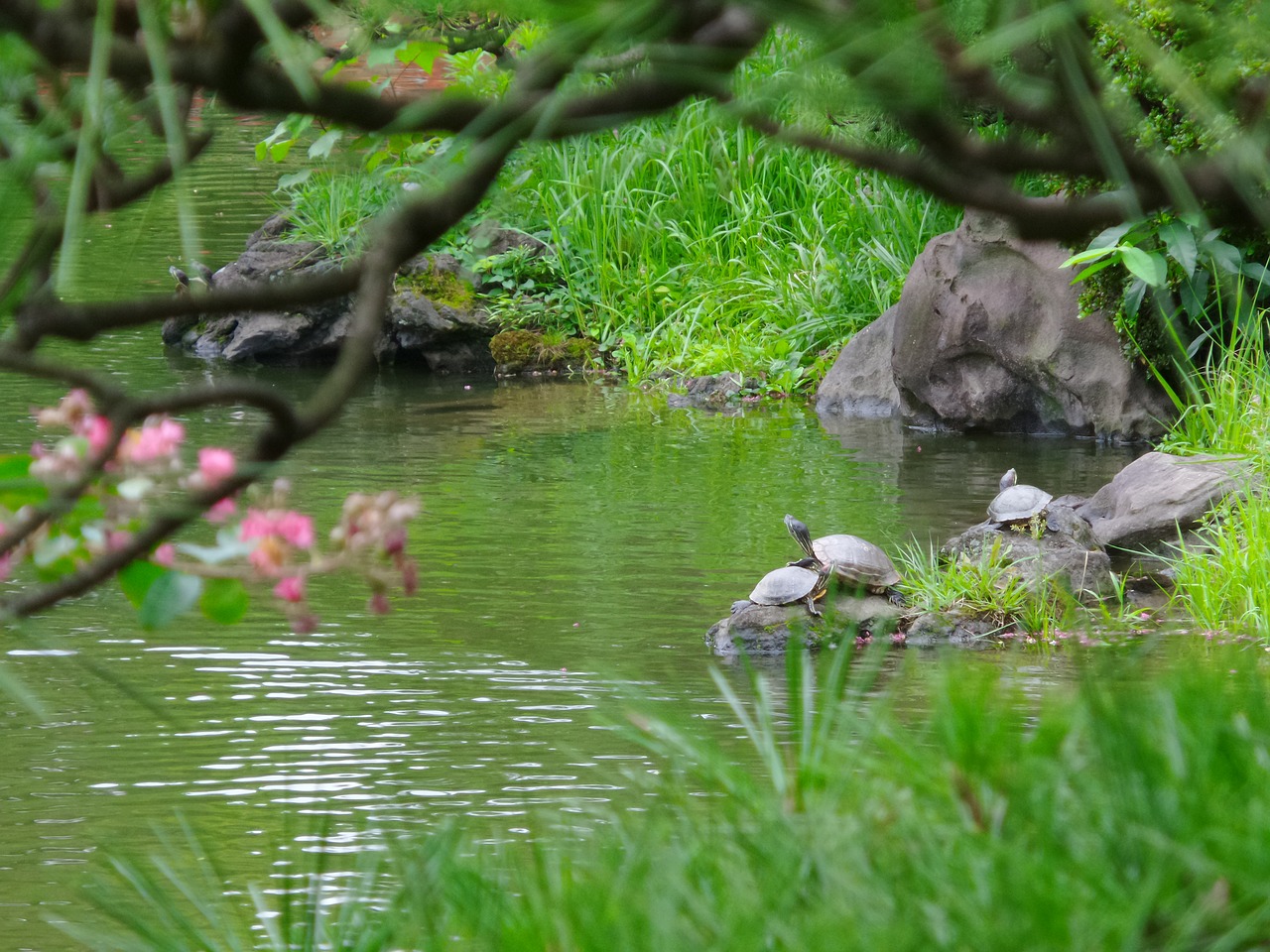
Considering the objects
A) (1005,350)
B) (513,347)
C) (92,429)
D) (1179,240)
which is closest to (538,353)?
(513,347)

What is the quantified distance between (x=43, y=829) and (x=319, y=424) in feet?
12.2

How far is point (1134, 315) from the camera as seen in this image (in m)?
8.30

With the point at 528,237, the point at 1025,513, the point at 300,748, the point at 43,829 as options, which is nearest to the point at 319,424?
the point at 43,829

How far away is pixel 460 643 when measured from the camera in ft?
19.5

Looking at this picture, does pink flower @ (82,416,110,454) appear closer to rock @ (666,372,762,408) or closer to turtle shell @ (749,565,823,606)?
turtle shell @ (749,565,823,606)

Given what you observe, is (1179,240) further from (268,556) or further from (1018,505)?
(268,556)

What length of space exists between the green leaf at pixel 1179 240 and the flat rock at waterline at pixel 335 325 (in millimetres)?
5550

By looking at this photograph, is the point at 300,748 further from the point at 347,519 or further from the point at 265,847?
the point at 347,519

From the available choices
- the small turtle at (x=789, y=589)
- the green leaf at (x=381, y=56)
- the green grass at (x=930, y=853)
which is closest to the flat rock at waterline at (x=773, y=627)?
the small turtle at (x=789, y=589)

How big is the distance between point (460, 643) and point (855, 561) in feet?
4.94

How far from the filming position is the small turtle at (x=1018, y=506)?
6.50 metres

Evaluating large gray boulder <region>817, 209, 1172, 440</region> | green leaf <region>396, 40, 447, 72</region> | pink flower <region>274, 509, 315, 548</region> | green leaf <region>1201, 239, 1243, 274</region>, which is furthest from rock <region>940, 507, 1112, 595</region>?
pink flower <region>274, 509, 315, 548</region>

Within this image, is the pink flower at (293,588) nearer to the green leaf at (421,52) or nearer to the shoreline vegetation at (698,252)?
the green leaf at (421,52)

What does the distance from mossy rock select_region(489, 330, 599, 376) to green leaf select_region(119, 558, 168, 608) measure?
1058cm
